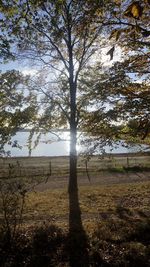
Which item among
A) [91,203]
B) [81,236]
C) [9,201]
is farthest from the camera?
[91,203]

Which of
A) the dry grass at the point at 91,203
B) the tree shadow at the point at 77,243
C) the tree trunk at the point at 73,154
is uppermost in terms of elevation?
the tree trunk at the point at 73,154

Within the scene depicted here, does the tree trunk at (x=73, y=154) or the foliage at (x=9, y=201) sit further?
the tree trunk at (x=73, y=154)

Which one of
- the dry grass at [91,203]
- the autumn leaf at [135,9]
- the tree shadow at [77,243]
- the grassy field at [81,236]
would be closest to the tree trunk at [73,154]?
the dry grass at [91,203]

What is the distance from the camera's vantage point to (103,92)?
39.2 feet

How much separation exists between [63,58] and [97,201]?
376 inches

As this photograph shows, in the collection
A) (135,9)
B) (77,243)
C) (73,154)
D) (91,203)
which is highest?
(135,9)

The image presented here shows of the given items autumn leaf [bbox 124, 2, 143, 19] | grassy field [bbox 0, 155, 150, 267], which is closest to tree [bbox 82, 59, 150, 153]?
grassy field [bbox 0, 155, 150, 267]

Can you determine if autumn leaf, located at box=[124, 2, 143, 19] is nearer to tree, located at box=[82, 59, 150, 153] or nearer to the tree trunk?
tree, located at box=[82, 59, 150, 153]

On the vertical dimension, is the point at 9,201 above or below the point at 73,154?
below

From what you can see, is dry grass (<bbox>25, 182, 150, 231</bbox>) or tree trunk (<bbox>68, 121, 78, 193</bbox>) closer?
dry grass (<bbox>25, 182, 150, 231</bbox>)

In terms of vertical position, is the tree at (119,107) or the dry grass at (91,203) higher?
the tree at (119,107)

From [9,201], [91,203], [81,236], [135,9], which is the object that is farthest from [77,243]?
[135,9]

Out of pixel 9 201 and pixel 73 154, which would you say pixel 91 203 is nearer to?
pixel 73 154

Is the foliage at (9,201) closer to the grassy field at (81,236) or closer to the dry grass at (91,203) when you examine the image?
the grassy field at (81,236)
